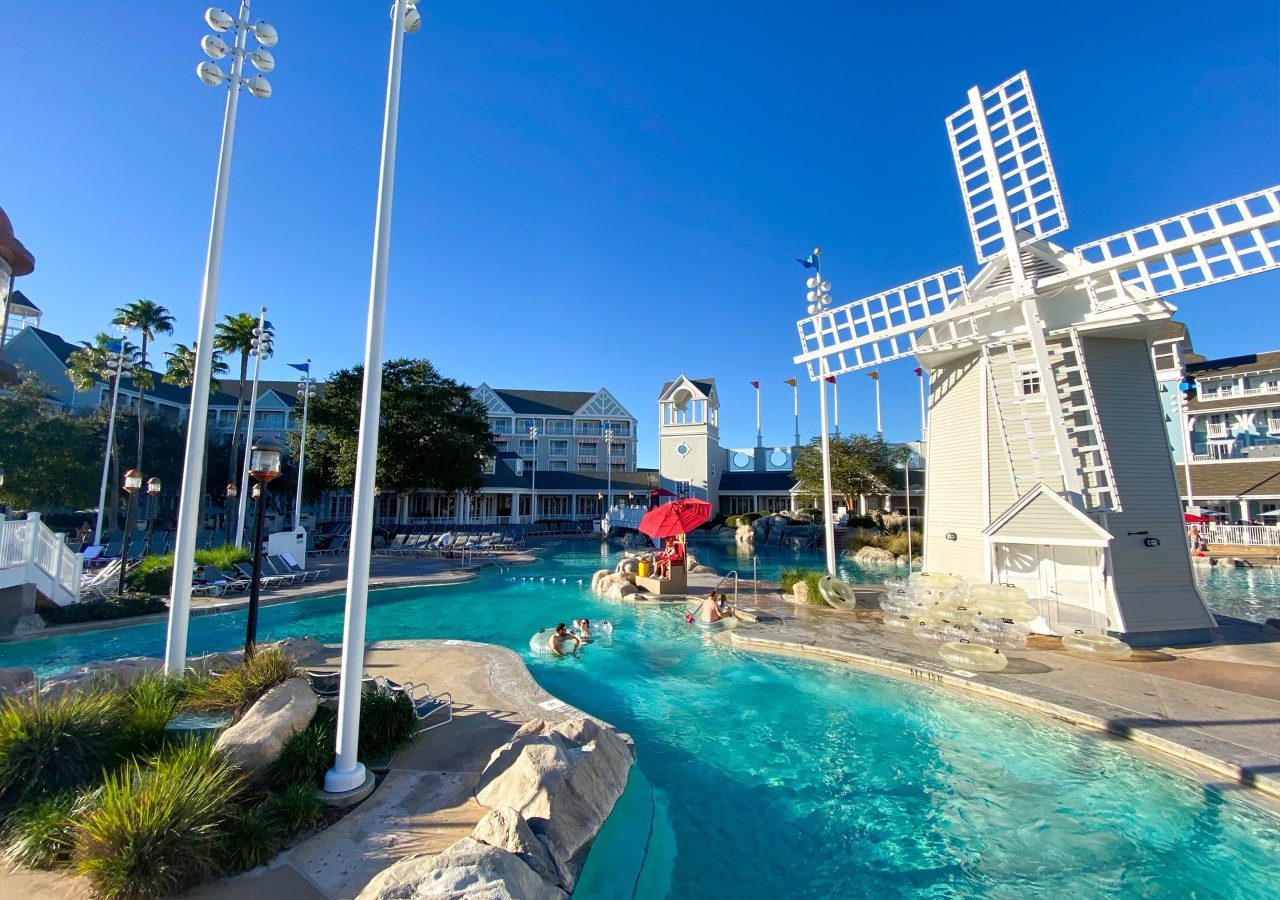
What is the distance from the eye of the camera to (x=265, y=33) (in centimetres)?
749

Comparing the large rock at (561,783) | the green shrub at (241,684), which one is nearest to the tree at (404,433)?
the green shrub at (241,684)

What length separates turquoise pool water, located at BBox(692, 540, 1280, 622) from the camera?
58.4 feet

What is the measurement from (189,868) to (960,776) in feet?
26.3

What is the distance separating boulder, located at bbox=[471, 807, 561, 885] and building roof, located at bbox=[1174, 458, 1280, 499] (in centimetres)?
4287

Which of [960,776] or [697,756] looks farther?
[697,756]

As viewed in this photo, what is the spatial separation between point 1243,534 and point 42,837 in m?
48.1

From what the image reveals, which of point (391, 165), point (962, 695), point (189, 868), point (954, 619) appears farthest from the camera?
point (954, 619)

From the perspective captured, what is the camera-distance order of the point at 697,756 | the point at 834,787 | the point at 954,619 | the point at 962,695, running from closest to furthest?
the point at 834,787 < the point at 697,756 < the point at 962,695 < the point at 954,619

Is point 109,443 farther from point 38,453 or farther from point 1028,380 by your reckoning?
point 1028,380

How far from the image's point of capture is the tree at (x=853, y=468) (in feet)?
136

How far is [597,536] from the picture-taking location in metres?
46.5

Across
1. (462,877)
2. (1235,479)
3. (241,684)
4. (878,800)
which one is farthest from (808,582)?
(1235,479)

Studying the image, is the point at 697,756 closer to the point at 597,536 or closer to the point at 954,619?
the point at 954,619

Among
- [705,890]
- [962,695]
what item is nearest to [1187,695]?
[962,695]
